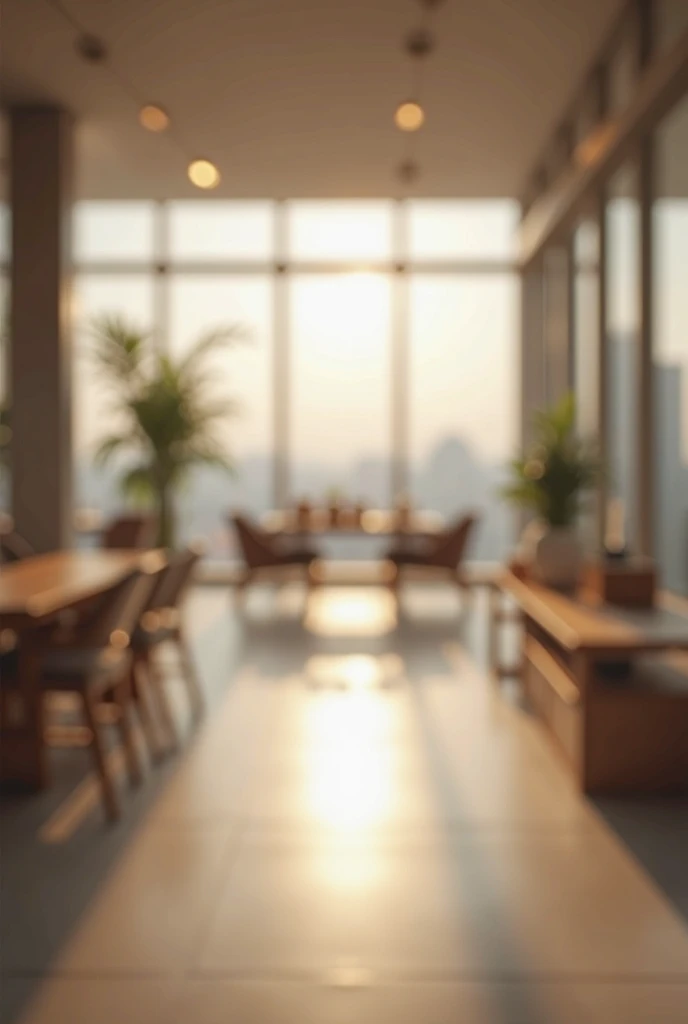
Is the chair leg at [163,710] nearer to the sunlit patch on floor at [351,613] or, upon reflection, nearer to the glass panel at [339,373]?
the sunlit patch on floor at [351,613]

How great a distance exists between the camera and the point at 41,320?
7848 millimetres

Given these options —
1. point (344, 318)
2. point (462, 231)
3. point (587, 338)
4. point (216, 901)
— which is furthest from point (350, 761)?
point (462, 231)

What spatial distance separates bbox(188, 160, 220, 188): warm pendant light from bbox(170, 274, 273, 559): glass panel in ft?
18.4

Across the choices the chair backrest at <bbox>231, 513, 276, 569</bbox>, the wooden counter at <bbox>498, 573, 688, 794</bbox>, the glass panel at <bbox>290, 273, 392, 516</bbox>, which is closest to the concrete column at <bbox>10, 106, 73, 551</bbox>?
the chair backrest at <bbox>231, 513, 276, 569</bbox>

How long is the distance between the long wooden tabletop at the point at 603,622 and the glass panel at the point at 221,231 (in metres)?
6.82

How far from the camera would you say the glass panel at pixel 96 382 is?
8.62 metres

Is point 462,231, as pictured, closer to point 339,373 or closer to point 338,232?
point 338,232

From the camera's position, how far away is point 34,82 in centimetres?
729

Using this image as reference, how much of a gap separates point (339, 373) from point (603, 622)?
23.5 ft

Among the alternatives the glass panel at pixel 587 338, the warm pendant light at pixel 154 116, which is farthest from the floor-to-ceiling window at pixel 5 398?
the glass panel at pixel 587 338

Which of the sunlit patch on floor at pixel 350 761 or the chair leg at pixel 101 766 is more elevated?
the chair leg at pixel 101 766

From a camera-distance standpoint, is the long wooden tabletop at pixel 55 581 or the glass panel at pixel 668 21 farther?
the glass panel at pixel 668 21

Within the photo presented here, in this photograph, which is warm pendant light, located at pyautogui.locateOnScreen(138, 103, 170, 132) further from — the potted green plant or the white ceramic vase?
the white ceramic vase

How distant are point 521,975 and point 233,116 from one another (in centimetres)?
720
